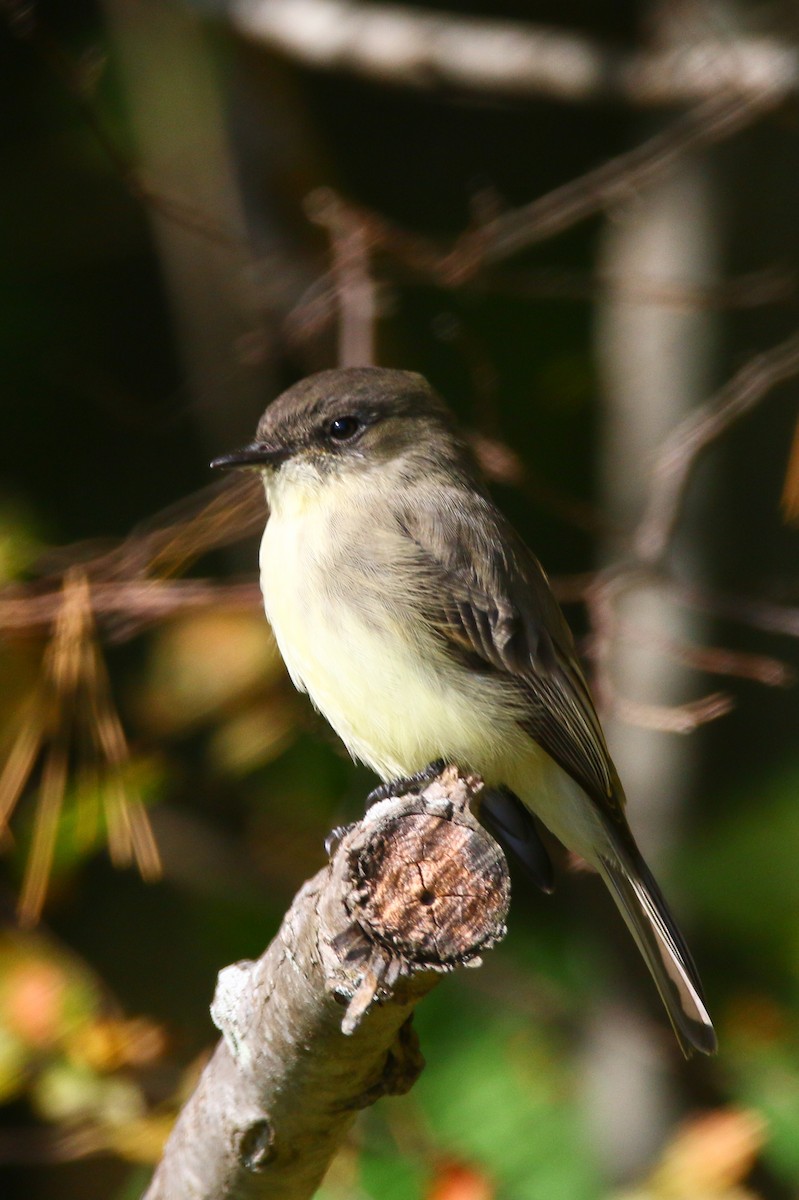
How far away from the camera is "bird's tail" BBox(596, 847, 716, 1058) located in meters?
3.02

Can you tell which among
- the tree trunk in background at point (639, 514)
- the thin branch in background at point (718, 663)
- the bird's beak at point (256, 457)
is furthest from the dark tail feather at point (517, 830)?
the tree trunk in background at point (639, 514)

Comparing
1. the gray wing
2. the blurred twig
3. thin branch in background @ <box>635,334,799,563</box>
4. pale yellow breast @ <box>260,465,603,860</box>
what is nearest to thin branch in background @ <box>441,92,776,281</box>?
thin branch in background @ <box>635,334,799,563</box>

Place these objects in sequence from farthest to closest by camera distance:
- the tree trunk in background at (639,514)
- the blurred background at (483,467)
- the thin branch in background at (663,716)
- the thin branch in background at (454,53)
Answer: the tree trunk in background at (639,514) → the thin branch in background at (454,53) → the blurred background at (483,467) → the thin branch in background at (663,716)

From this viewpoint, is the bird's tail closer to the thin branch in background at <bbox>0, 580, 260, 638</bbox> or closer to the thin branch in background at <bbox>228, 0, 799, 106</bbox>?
the thin branch in background at <bbox>0, 580, 260, 638</bbox>

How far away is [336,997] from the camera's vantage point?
81.3 inches

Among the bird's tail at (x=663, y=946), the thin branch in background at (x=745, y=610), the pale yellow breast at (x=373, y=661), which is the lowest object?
the bird's tail at (x=663, y=946)

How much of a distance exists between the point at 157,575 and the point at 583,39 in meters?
2.11

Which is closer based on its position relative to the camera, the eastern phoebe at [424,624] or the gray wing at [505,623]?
the eastern phoebe at [424,624]

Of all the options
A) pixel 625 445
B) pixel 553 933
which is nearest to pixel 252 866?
pixel 553 933

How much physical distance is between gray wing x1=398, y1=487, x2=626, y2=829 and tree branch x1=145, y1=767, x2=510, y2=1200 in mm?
558

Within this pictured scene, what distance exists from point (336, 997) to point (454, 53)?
3005mm

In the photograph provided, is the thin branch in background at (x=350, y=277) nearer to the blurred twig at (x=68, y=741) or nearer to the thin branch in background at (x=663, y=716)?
the blurred twig at (x=68, y=741)

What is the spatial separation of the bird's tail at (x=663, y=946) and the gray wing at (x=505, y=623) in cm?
14

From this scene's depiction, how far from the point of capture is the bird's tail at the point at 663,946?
302cm
